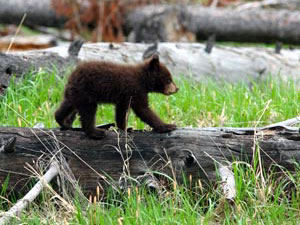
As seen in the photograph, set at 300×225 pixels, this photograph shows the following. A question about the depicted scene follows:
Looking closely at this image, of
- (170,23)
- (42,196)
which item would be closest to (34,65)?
(42,196)

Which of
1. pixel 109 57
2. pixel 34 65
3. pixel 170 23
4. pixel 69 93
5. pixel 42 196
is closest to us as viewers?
pixel 42 196

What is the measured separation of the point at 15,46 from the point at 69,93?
8.03 meters

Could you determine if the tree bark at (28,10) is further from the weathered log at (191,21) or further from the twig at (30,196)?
the twig at (30,196)

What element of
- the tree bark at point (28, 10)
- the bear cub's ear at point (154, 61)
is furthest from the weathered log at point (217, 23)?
the bear cub's ear at point (154, 61)

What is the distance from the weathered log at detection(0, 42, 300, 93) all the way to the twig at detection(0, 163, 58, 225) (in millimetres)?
2791

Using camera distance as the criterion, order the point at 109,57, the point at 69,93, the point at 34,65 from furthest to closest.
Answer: the point at 109,57, the point at 34,65, the point at 69,93

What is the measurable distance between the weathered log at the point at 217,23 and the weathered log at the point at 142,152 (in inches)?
271

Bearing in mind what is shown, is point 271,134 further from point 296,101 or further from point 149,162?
point 296,101

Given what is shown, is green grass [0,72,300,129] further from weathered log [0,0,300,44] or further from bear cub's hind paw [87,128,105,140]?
weathered log [0,0,300,44]

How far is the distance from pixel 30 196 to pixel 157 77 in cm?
169

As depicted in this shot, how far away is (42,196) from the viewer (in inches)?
178

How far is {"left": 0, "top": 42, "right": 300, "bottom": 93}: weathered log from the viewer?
24.8 ft

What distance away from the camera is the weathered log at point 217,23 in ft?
38.0

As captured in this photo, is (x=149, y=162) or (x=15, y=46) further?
(x=15, y=46)
